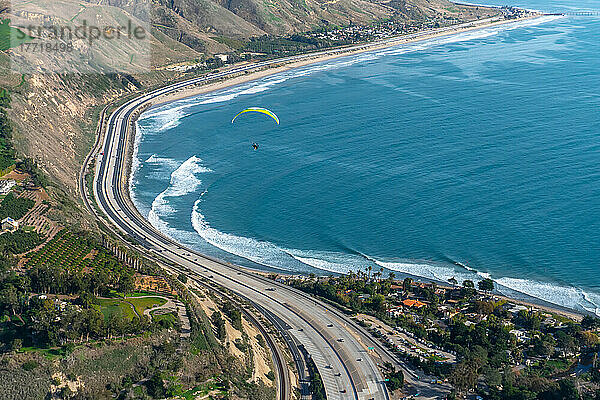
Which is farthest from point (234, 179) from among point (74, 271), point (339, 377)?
point (339, 377)

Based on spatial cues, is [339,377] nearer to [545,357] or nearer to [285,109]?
[545,357]

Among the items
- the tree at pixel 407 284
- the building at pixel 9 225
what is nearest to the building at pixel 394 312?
the tree at pixel 407 284

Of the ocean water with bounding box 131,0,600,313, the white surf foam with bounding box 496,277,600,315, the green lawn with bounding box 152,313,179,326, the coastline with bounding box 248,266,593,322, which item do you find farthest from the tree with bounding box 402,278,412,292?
the green lawn with bounding box 152,313,179,326

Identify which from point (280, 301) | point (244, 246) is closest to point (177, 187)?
point (244, 246)

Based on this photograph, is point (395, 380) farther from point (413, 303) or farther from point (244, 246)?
point (244, 246)

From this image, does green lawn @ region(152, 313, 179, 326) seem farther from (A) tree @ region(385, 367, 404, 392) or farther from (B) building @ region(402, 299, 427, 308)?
(B) building @ region(402, 299, 427, 308)

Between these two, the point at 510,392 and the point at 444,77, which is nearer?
the point at 510,392

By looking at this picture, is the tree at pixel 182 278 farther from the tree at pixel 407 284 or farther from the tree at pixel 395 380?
the tree at pixel 407 284

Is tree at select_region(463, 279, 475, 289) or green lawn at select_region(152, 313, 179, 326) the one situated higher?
green lawn at select_region(152, 313, 179, 326)
